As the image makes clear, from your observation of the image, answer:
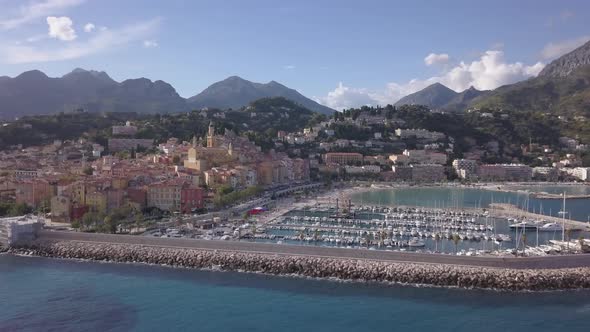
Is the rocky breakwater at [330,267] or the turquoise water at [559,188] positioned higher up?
the turquoise water at [559,188]

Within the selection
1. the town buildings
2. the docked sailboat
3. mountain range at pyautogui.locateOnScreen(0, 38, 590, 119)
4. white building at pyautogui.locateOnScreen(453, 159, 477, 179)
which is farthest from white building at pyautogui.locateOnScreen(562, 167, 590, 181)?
the docked sailboat

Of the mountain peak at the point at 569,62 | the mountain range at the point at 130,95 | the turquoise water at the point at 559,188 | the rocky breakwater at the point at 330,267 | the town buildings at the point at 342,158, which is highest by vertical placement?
the mountain peak at the point at 569,62

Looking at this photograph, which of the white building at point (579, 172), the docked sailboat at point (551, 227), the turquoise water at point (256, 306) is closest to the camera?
the turquoise water at point (256, 306)

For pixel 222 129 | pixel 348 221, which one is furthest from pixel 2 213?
pixel 222 129

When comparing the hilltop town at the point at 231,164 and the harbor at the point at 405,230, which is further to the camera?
the hilltop town at the point at 231,164

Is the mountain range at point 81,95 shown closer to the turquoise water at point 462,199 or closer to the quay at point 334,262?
the turquoise water at point 462,199

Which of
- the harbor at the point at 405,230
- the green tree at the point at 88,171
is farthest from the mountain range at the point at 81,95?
the harbor at the point at 405,230

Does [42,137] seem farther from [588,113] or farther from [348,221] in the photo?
[588,113]
